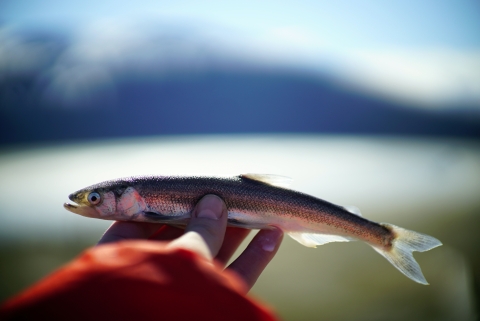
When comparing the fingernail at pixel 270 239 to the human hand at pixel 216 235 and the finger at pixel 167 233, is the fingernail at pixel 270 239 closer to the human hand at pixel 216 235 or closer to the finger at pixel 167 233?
the human hand at pixel 216 235

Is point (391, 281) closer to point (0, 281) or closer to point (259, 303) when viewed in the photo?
point (259, 303)

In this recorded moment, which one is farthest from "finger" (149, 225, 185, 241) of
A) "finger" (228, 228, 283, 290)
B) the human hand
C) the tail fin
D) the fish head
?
the tail fin

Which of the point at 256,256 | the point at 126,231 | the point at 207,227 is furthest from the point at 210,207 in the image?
the point at 126,231

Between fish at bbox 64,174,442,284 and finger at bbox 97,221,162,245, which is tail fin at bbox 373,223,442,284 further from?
finger at bbox 97,221,162,245

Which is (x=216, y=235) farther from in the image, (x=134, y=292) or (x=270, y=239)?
(x=134, y=292)

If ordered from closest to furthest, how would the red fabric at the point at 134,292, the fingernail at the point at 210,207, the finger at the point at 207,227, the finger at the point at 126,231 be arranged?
1. the red fabric at the point at 134,292
2. the finger at the point at 207,227
3. the fingernail at the point at 210,207
4. the finger at the point at 126,231

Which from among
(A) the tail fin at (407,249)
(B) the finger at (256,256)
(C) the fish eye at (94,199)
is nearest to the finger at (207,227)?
(B) the finger at (256,256)
